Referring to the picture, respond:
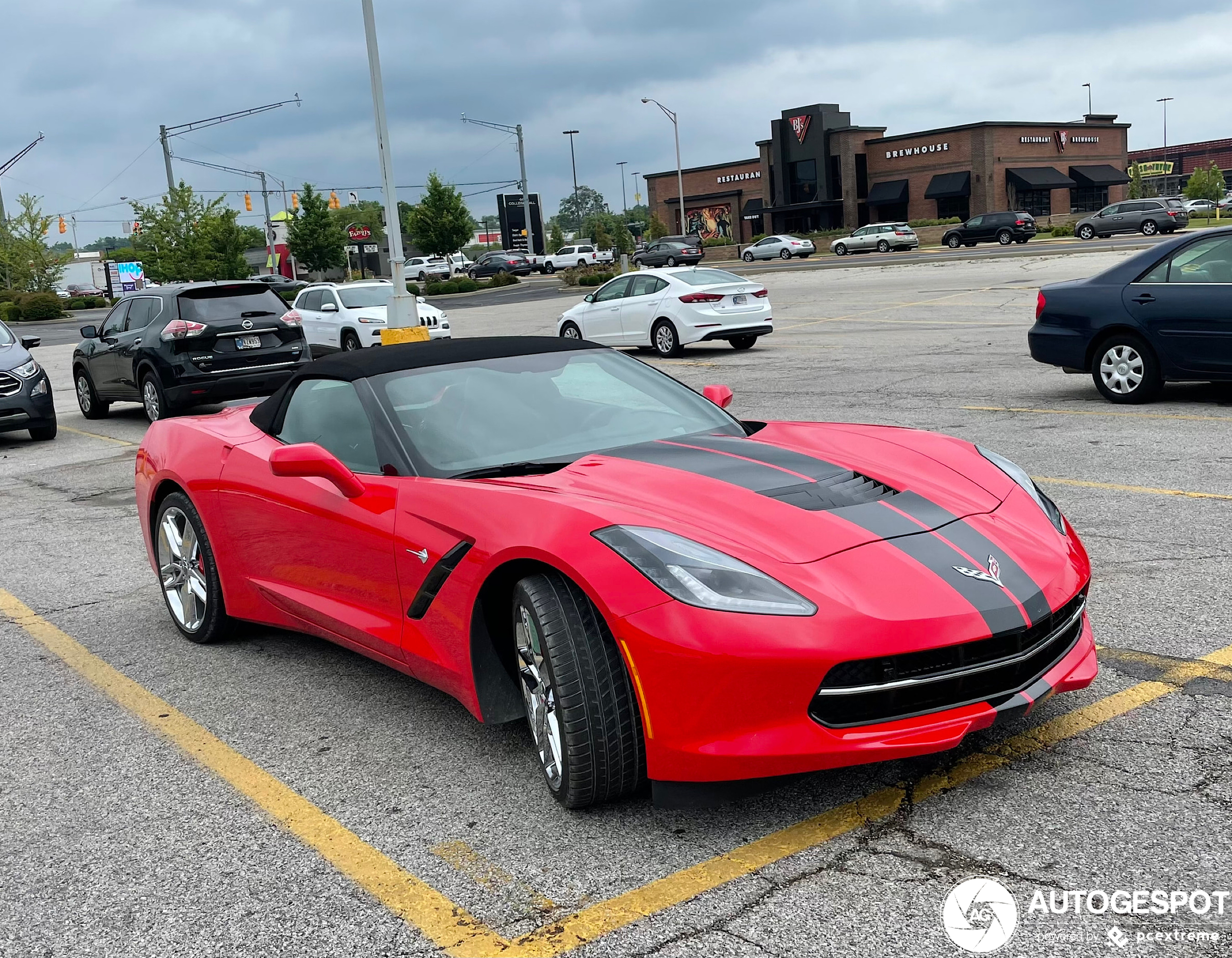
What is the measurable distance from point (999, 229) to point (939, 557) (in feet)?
165

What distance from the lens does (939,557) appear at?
131 inches

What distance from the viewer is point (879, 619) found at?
3.07 metres

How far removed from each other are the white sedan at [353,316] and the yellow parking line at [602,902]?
63.3 feet

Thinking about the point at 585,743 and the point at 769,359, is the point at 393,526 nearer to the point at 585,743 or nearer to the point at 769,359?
the point at 585,743

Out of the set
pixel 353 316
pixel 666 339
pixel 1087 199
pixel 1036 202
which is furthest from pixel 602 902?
pixel 1087 199

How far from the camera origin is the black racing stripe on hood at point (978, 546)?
3.31m

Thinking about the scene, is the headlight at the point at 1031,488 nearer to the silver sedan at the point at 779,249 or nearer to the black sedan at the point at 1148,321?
the black sedan at the point at 1148,321

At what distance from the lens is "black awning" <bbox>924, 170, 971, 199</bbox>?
6962cm

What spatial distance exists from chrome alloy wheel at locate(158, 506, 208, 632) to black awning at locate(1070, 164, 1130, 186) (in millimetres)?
76700

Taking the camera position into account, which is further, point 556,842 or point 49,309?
point 49,309

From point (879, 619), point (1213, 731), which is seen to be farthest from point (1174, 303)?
point (879, 619)

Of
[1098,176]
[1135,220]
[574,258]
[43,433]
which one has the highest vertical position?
[1098,176]

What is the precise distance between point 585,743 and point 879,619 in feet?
2.83

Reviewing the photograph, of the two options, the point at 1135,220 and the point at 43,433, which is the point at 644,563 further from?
the point at 1135,220
